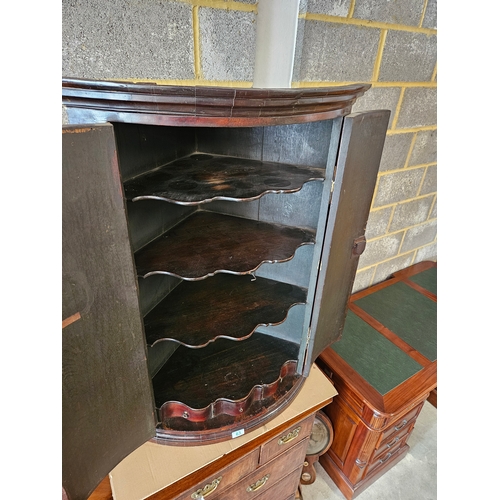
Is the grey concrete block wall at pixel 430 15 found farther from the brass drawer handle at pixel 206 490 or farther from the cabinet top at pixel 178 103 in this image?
the brass drawer handle at pixel 206 490

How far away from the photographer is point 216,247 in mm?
835

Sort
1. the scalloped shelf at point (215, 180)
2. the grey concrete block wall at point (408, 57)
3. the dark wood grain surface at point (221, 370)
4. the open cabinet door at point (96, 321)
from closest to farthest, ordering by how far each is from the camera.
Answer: the open cabinet door at point (96, 321), the scalloped shelf at point (215, 180), the dark wood grain surface at point (221, 370), the grey concrete block wall at point (408, 57)

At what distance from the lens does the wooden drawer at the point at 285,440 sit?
3.34 feet

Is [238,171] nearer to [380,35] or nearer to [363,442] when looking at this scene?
[380,35]

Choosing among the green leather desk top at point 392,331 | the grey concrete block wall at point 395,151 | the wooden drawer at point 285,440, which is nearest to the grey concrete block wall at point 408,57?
the grey concrete block wall at point 395,151

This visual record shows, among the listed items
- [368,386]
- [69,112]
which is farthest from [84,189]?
[368,386]

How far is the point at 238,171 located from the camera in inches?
31.3

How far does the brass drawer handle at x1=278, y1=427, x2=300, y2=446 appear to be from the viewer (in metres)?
1.04

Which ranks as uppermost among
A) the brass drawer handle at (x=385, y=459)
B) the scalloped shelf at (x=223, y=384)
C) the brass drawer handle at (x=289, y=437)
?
the scalloped shelf at (x=223, y=384)

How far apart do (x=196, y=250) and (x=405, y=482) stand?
60.5 inches

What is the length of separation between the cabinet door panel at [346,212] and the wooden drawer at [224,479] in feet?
1.12

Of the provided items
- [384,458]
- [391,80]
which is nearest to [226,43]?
[391,80]

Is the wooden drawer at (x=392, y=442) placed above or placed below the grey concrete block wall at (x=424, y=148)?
below

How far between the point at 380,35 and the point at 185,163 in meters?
0.82
